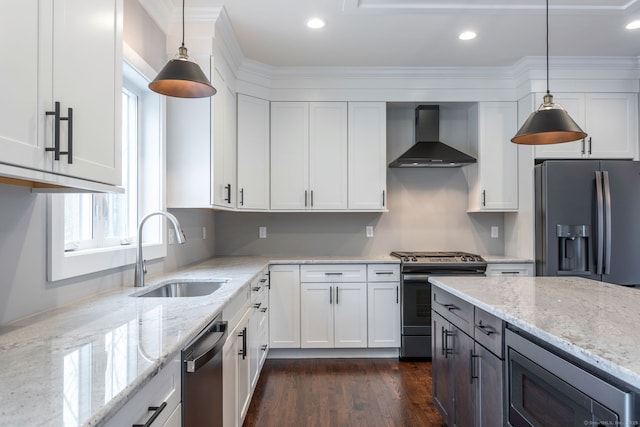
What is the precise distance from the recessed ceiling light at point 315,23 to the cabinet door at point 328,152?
94 cm

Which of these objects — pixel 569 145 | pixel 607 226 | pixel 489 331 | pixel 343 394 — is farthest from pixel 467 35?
pixel 343 394

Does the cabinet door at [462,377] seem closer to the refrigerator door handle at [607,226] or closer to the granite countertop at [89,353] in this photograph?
the granite countertop at [89,353]

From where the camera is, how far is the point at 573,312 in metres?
1.52

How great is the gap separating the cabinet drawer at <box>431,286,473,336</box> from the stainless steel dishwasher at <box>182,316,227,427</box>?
1173 millimetres

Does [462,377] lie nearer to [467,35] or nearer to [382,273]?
[382,273]

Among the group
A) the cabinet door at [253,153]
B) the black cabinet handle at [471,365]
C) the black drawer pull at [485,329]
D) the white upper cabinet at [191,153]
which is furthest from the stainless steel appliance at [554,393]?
the cabinet door at [253,153]

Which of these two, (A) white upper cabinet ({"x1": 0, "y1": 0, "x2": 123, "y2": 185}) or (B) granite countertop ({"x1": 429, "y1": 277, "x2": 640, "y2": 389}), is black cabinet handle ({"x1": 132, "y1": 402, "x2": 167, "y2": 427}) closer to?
(A) white upper cabinet ({"x1": 0, "y1": 0, "x2": 123, "y2": 185})

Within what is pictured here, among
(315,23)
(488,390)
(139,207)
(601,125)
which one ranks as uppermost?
(315,23)

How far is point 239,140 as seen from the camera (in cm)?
371

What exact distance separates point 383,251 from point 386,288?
2.25 feet

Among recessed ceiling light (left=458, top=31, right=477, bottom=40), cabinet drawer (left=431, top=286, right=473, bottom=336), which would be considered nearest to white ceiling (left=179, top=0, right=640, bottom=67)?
recessed ceiling light (left=458, top=31, right=477, bottom=40)

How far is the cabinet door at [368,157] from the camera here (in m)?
3.92

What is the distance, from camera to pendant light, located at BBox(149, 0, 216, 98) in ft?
5.89

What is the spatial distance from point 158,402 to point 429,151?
3.41m
